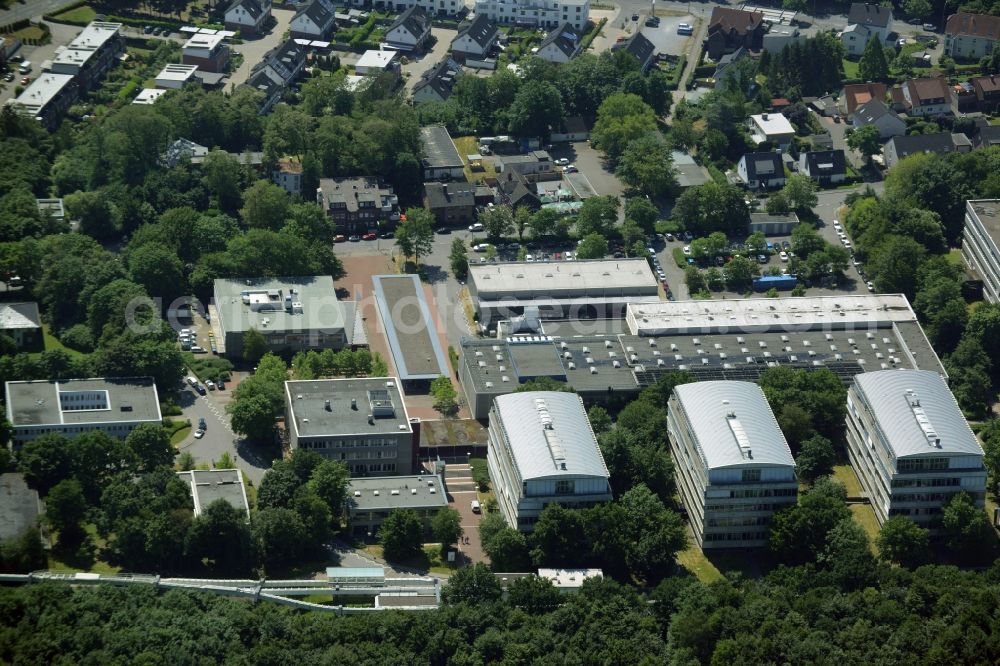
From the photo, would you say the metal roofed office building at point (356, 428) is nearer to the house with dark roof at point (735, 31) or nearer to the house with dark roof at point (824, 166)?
the house with dark roof at point (824, 166)

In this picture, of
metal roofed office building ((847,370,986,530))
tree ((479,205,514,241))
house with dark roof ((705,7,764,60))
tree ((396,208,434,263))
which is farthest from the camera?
house with dark roof ((705,7,764,60))

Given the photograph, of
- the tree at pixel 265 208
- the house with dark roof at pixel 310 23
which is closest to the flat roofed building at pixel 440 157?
the tree at pixel 265 208

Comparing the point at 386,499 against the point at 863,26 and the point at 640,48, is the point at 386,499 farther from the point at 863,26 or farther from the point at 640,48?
the point at 863,26

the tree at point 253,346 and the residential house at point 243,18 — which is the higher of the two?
the tree at point 253,346

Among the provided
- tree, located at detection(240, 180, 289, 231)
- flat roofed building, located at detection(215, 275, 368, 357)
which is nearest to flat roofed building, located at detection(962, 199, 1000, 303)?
flat roofed building, located at detection(215, 275, 368, 357)

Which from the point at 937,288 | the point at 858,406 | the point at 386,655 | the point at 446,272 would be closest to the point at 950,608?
the point at 858,406

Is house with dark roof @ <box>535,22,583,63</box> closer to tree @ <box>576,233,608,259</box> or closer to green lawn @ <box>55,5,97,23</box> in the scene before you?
tree @ <box>576,233,608,259</box>

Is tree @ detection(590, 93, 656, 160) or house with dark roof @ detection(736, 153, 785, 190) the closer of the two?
house with dark roof @ detection(736, 153, 785, 190)
